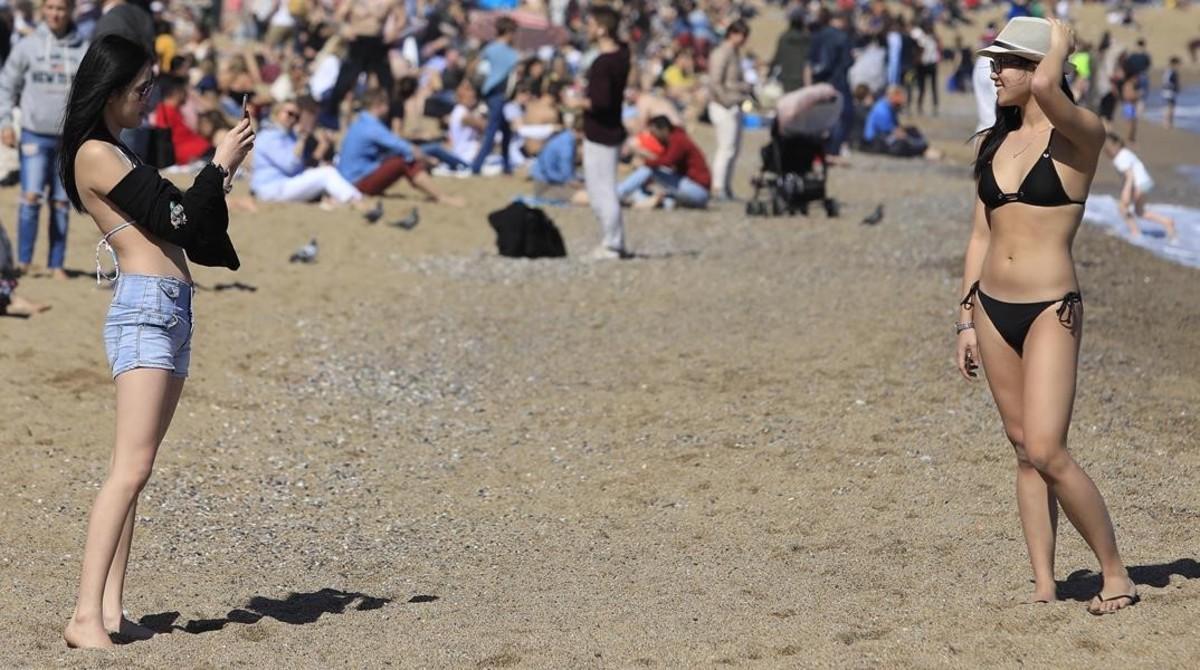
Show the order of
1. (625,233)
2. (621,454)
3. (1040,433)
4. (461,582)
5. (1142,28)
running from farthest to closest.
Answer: (1142,28) → (625,233) → (621,454) → (461,582) → (1040,433)

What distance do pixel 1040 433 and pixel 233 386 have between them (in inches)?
211

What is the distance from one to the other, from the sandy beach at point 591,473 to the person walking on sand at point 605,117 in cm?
55

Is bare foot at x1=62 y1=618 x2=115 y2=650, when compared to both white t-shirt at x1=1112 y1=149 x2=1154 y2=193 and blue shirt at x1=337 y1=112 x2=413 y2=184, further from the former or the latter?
white t-shirt at x1=1112 y1=149 x2=1154 y2=193

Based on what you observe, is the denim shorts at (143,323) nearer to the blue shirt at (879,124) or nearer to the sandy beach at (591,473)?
the sandy beach at (591,473)

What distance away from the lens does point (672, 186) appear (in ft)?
56.4

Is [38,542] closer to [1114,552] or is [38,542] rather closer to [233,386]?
[233,386]

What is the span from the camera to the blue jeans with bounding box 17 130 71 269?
35.1ft

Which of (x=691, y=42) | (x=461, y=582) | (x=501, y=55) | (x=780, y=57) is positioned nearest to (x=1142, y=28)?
(x=691, y=42)

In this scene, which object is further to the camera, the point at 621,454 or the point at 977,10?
the point at 977,10

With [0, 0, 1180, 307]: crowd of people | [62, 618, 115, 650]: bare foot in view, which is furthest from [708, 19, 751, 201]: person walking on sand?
[62, 618, 115, 650]: bare foot

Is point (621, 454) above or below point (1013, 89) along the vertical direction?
Result: below

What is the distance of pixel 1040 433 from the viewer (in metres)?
5.12

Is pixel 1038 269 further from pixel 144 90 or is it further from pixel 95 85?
pixel 95 85

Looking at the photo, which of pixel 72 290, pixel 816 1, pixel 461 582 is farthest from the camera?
pixel 816 1
